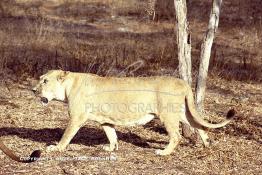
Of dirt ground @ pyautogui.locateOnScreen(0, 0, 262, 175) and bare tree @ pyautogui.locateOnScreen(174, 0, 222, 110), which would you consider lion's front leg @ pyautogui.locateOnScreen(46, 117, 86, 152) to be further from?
bare tree @ pyautogui.locateOnScreen(174, 0, 222, 110)

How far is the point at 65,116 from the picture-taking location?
367 inches

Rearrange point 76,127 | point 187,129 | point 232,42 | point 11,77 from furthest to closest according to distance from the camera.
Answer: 1. point 232,42
2. point 11,77
3. point 187,129
4. point 76,127

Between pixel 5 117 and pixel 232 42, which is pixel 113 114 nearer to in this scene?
pixel 5 117

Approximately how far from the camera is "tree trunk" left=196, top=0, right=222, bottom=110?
26.9 feet

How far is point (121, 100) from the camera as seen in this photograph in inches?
279

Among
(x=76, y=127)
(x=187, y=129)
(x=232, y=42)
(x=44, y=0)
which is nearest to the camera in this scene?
(x=76, y=127)

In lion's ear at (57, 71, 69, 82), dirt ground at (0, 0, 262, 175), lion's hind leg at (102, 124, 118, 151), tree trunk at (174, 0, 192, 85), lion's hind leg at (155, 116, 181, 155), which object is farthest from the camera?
tree trunk at (174, 0, 192, 85)

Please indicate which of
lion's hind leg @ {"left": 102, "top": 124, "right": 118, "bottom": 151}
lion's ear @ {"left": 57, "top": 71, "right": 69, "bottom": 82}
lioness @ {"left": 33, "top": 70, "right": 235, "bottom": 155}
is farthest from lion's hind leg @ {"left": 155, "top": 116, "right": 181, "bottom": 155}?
lion's ear @ {"left": 57, "top": 71, "right": 69, "bottom": 82}

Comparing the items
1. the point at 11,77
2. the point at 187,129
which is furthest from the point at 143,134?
the point at 11,77

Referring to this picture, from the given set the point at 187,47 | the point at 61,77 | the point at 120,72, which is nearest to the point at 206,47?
the point at 187,47

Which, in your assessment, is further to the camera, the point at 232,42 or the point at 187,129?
the point at 232,42

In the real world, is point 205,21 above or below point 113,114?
below

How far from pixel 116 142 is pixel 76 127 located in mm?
609

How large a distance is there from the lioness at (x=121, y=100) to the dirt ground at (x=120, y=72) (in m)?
0.38
